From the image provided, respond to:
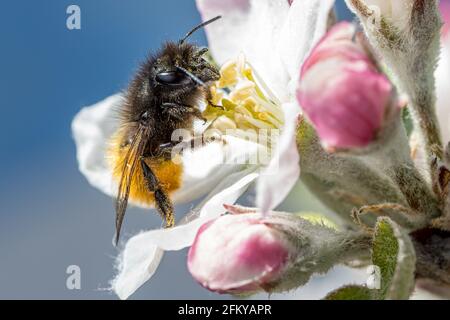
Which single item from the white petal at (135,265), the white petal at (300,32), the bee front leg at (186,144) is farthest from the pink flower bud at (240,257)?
the bee front leg at (186,144)

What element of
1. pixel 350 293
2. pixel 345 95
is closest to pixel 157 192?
pixel 350 293

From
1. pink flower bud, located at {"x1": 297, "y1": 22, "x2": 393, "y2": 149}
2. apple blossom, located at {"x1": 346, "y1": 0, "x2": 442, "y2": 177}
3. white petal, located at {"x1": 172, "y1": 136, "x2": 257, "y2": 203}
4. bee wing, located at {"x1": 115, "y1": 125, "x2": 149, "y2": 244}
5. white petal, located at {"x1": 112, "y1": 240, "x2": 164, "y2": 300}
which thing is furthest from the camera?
white petal, located at {"x1": 172, "y1": 136, "x2": 257, "y2": 203}

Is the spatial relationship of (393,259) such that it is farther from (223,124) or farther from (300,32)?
(223,124)

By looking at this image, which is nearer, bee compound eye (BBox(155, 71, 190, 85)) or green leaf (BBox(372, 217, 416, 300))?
green leaf (BBox(372, 217, 416, 300))

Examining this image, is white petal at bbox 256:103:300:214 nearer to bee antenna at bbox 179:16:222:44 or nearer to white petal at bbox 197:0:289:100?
white petal at bbox 197:0:289:100

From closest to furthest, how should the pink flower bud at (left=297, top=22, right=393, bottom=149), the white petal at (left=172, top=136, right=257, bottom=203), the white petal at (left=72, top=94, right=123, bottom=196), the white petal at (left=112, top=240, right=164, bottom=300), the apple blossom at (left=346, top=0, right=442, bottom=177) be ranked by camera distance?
the pink flower bud at (left=297, top=22, right=393, bottom=149) → the apple blossom at (left=346, top=0, right=442, bottom=177) → the white petal at (left=112, top=240, right=164, bottom=300) → the white petal at (left=172, top=136, right=257, bottom=203) → the white petal at (left=72, top=94, right=123, bottom=196)

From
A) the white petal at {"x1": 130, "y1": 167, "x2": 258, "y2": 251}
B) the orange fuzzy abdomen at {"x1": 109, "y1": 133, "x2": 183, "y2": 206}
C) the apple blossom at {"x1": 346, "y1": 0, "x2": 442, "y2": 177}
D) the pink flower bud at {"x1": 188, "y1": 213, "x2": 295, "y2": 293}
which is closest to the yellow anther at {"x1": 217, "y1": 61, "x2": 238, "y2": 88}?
the orange fuzzy abdomen at {"x1": 109, "y1": 133, "x2": 183, "y2": 206}
